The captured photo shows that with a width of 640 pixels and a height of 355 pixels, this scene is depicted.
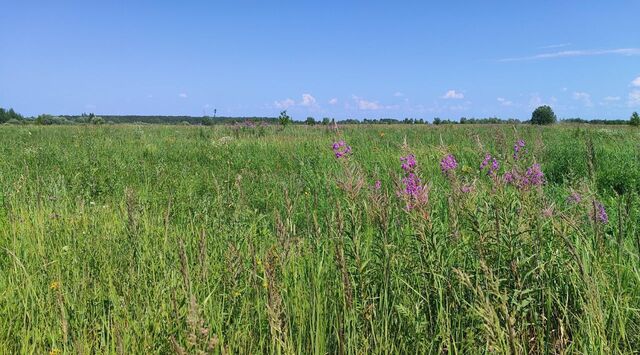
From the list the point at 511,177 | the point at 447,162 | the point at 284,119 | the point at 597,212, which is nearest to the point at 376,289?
the point at 511,177

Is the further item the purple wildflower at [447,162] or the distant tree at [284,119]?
the distant tree at [284,119]

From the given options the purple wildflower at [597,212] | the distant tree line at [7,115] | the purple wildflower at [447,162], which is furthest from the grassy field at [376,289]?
the distant tree line at [7,115]

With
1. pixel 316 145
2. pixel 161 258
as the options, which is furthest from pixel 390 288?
pixel 316 145

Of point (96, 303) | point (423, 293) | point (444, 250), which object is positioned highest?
point (444, 250)

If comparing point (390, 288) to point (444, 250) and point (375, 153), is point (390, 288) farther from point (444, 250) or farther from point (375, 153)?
point (375, 153)

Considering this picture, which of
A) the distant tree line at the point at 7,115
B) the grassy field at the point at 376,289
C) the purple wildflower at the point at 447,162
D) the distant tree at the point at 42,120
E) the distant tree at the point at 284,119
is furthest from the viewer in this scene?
the distant tree line at the point at 7,115

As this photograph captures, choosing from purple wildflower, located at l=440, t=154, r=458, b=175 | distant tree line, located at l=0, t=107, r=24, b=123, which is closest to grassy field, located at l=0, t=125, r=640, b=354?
purple wildflower, located at l=440, t=154, r=458, b=175

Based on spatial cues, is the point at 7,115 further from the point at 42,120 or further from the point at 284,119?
the point at 284,119

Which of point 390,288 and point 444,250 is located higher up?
point 444,250

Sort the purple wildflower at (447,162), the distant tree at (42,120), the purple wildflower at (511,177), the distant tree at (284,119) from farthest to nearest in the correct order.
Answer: the distant tree at (42,120)
the distant tree at (284,119)
the purple wildflower at (447,162)
the purple wildflower at (511,177)

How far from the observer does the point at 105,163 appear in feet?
26.7

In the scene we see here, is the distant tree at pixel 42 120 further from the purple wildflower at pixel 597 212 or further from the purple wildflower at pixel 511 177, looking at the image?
the purple wildflower at pixel 597 212

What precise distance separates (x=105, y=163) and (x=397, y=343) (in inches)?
303

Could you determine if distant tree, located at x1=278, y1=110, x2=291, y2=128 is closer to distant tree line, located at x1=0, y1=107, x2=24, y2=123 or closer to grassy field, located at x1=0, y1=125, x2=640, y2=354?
grassy field, located at x1=0, y1=125, x2=640, y2=354
